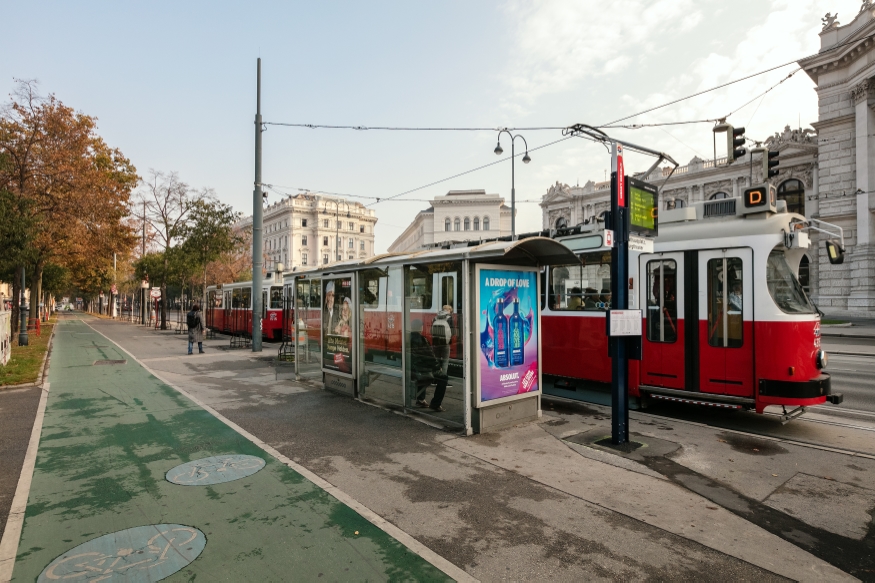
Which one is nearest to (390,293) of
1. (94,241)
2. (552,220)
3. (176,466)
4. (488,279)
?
(488,279)

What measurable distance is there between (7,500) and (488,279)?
606 cm

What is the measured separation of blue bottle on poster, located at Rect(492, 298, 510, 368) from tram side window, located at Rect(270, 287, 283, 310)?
19438mm

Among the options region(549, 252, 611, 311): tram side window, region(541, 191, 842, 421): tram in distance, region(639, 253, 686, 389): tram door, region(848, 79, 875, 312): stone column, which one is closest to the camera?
region(541, 191, 842, 421): tram in distance

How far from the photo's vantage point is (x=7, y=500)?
5.05m

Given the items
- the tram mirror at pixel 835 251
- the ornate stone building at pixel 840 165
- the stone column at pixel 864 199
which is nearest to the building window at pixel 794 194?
the ornate stone building at pixel 840 165

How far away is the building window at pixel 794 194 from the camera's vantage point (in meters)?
43.5

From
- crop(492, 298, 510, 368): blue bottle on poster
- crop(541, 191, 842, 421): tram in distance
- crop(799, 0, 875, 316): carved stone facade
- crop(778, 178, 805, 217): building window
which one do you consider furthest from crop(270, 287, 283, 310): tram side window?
crop(778, 178, 805, 217): building window

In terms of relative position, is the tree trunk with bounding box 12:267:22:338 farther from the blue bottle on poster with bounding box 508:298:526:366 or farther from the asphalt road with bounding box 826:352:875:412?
the asphalt road with bounding box 826:352:875:412

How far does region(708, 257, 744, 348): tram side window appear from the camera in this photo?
7.75 meters

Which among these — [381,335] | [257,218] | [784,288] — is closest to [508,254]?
[381,335]

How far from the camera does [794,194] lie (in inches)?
1732

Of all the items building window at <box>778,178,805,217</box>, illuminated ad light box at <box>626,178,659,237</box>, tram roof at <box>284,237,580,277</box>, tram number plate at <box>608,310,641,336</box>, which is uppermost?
building window at <box>778,178,805,217</box>

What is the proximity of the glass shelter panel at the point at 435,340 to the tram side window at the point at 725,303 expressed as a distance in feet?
12.9

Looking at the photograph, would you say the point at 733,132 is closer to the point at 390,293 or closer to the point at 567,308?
the point at 567,308
